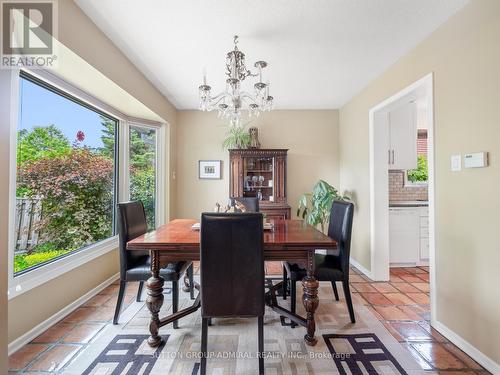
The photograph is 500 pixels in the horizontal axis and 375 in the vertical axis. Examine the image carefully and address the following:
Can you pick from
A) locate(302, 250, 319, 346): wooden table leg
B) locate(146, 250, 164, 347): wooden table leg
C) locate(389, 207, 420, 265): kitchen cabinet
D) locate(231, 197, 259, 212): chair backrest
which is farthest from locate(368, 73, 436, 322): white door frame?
locate(146, 250, 164, 347): wooden table leg

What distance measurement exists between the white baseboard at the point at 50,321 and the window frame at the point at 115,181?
33cm

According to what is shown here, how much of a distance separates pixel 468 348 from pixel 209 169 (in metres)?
3.72

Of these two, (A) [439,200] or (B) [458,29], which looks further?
(A) [439,200]

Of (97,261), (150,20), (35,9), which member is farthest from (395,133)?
(97,261)

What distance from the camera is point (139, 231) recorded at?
2301mm

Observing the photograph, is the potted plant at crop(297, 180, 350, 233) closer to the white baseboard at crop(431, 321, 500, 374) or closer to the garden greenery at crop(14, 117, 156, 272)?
the white baseboard at crop(431, 321, 500, 374)

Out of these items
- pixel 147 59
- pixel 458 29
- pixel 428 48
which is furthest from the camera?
pixel 147 59

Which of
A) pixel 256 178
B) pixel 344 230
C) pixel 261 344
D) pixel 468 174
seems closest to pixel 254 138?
pixel 256 178

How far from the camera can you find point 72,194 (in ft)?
8.23

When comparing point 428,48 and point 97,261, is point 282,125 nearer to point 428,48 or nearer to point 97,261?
point 428,48

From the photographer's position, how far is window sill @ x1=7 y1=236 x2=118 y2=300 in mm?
1791

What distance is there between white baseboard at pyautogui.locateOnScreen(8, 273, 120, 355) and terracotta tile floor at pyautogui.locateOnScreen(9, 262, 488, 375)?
4 cm

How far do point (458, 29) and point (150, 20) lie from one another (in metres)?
2.35

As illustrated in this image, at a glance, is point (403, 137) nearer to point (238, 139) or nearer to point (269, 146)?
point (269, 146)
